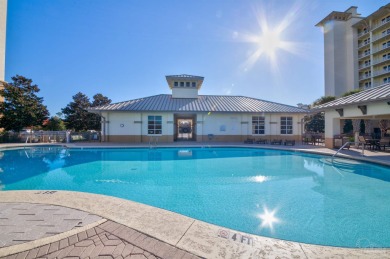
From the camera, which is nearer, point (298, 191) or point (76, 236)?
point (76, 236)

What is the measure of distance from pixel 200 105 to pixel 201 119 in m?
1.52

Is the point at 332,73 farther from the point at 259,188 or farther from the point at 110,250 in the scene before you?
the point at 110,250

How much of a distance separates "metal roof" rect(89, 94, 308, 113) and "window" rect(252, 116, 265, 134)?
102cm

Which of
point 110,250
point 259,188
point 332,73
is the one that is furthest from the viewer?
point 332,73

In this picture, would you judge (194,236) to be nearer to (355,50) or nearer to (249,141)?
(249,141)

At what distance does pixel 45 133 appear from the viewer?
18.9 metres

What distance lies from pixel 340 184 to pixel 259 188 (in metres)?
2.87

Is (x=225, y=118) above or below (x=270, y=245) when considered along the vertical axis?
above

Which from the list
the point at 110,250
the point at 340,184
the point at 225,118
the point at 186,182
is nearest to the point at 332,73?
the point at 225,118

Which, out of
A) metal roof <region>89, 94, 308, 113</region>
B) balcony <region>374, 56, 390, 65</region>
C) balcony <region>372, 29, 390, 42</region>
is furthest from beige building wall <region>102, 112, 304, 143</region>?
balcony <region>372, 29, 390, 42</region>

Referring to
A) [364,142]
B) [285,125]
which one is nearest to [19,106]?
[285,125]

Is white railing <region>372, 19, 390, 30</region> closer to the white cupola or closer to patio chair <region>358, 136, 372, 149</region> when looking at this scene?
patio chair <region>358, 136, 372, 149</region>

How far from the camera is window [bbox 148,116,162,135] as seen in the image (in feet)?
58.6

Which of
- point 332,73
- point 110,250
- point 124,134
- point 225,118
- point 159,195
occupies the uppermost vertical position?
point 332,73
